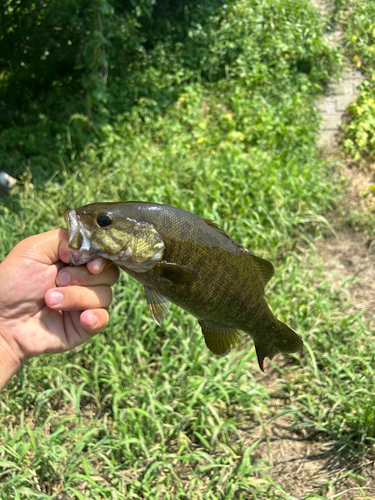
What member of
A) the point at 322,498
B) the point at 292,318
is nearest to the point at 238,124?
the point at 292,318

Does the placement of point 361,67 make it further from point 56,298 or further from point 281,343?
point 56,298

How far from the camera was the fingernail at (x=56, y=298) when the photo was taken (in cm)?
195

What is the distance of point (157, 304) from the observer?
176cm

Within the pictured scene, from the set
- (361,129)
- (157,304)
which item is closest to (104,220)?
(157,304)

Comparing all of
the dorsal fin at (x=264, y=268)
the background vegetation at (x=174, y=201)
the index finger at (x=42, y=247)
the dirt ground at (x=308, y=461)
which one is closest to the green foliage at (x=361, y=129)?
the background vegetation at (x=174, y=201)

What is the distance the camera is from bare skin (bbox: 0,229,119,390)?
196cm

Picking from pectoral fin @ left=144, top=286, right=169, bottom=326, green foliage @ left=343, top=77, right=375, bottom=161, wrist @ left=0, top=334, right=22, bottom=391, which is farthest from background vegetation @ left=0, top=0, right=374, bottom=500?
pectoral fin @ left=144, top=286, right=169, bottom=326

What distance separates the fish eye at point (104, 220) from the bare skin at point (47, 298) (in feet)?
0.75

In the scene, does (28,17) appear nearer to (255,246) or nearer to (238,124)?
(238,124)

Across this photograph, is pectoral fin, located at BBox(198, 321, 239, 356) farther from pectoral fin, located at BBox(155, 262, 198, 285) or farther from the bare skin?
the bare skin

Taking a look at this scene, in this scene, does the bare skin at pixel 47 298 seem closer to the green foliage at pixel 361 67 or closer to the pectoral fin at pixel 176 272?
the pectoral fin at pixel 176 272

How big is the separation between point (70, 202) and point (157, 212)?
3.55 metres

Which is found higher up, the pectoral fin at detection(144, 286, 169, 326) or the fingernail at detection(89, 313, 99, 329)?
the pectoral fin at detection(144, 286, 169, 326)

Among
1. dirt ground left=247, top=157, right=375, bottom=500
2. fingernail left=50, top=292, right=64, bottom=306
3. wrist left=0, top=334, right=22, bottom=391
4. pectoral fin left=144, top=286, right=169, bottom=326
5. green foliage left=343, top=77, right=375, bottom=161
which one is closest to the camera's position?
pectoral fin left=144, top=286, right=169, bottom=326
